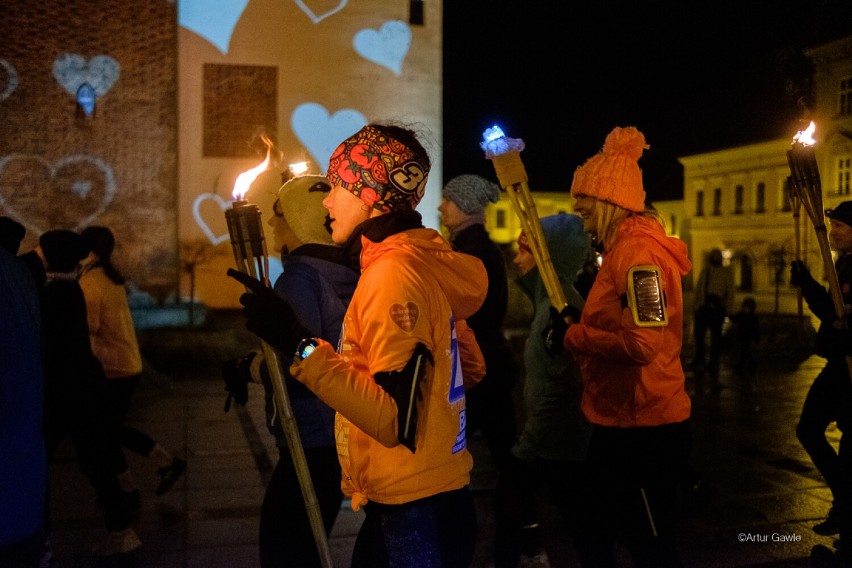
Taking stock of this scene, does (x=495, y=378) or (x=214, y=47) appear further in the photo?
(x=214, y=47)

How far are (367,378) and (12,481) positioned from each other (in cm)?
122

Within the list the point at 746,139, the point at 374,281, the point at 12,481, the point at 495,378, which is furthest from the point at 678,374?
the point at 746,139

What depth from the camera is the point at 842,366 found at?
4.78 m

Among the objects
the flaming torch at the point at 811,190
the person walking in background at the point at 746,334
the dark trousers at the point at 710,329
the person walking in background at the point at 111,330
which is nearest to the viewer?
the flaming torch at the point at 811,190

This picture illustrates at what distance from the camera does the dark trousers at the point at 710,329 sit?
12.4m

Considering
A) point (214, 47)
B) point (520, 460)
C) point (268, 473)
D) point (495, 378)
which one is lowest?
point (268, 473)

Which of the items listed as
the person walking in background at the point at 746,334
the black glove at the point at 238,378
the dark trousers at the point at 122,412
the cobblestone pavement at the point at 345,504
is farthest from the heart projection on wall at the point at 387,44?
the black glove at the point at 238,378

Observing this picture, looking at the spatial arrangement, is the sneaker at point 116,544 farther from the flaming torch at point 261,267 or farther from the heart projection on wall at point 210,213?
the heart projection on wall at point 210,213

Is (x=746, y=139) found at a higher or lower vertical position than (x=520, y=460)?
higher

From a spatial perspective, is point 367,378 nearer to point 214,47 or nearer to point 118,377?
point 118,377

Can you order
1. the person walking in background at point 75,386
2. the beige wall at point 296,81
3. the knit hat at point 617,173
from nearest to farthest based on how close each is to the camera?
the knit hat at point 617,173 < the person walking in background at point 75,386 < the beige wall at point 296,81

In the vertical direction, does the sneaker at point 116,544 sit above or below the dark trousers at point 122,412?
below

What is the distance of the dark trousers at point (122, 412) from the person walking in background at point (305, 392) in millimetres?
2438

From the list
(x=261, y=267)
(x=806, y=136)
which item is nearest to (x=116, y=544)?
(x=261, y=267)
